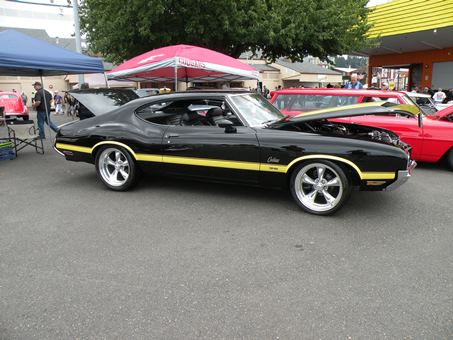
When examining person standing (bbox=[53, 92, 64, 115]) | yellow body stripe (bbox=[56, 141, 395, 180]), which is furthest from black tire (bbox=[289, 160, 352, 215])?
person standing (bbox=[53, 92, 64, 115])

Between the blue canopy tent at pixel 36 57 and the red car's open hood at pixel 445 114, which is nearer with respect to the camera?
the red car's open hood at pixel 445 114

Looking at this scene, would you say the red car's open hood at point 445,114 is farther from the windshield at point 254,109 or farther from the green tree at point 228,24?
the green tree at point 228,24

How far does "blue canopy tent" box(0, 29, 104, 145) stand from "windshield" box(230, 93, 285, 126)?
184 inches

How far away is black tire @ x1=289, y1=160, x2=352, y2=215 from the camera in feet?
13.6

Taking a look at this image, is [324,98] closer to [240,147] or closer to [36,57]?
[240,147]

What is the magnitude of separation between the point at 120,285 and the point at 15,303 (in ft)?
2.38

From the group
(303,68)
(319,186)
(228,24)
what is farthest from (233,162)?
(303,68)

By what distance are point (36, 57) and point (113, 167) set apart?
3655 mm

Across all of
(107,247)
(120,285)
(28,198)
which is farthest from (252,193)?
(28,198)

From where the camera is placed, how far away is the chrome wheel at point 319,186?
4199 millimetres

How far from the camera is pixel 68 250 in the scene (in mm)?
3490

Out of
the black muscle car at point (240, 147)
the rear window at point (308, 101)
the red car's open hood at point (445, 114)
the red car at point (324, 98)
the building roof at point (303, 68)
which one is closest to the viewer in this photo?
the black muscle car at point (240, 147)

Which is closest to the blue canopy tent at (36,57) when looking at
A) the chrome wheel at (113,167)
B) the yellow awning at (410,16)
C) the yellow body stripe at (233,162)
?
the yellow body stripe at (233,162)

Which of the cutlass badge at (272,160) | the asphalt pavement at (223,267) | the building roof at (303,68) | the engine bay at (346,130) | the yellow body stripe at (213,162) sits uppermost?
the building roof at (303,68)
